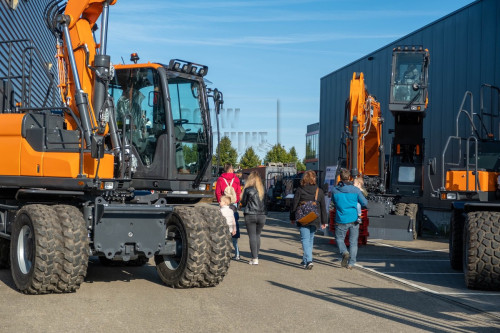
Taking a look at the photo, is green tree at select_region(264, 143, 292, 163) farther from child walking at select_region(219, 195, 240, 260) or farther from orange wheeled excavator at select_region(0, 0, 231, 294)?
orange wheeled excavator at select_region(0, 0, 231, 294)

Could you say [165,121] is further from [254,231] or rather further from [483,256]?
[483,256]

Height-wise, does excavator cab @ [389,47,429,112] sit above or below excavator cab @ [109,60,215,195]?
above

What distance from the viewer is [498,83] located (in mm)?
21750

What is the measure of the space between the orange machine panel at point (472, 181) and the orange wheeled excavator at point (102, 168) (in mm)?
4314

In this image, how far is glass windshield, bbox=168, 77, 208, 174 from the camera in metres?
10.8

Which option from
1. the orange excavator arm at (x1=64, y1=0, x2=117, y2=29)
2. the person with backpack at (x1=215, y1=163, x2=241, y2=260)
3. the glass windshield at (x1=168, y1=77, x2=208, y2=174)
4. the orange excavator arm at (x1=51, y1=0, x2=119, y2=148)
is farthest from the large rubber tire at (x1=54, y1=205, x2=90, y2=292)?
the person with backpack at (x1=215, y1=163, x2=241, y2=260)

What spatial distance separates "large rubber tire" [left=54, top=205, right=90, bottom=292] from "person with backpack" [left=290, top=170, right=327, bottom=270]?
Result: 14.7 feet

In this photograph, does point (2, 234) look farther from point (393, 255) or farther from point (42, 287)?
point (393, 255)

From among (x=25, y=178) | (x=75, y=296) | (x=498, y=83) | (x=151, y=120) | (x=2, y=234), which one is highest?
(x=498, y=83)

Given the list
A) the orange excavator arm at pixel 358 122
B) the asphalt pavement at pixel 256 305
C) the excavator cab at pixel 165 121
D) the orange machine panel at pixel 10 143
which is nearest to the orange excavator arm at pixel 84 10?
the excavator cab at pixel 165 121

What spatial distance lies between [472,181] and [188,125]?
4.88m

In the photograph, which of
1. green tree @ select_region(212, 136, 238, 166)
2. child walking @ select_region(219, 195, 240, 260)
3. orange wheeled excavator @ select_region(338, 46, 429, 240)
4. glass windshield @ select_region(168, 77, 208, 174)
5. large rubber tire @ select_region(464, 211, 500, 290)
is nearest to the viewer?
large rubber tire @ select_region(464, 211, 500, 290)

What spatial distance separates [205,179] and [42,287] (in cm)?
327

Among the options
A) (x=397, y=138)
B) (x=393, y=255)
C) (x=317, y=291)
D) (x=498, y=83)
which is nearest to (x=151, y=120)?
(x=317, y=291)
